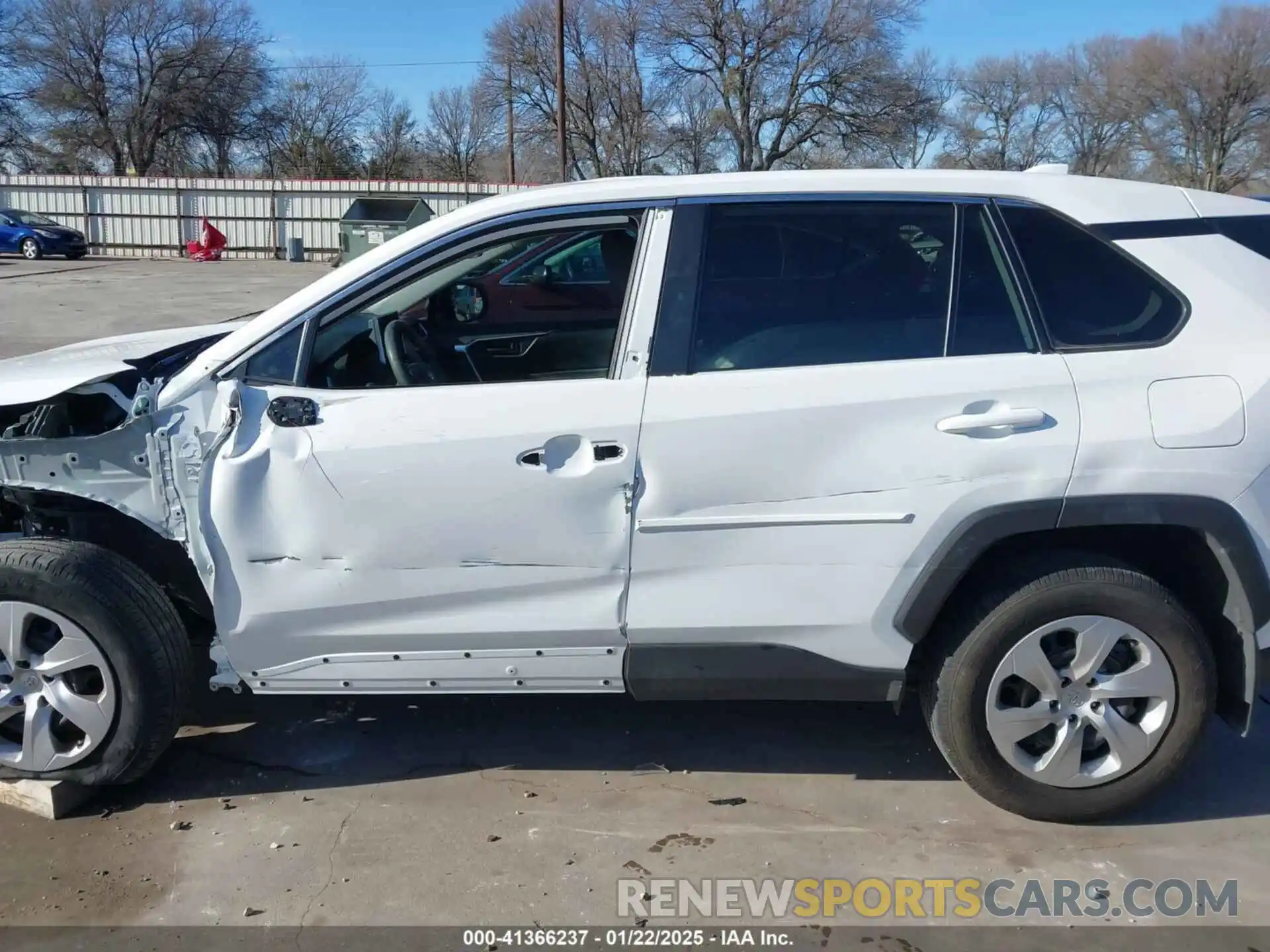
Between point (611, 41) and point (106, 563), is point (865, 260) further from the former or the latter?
point (611, 41)

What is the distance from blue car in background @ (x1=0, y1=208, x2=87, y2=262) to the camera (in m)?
31.0

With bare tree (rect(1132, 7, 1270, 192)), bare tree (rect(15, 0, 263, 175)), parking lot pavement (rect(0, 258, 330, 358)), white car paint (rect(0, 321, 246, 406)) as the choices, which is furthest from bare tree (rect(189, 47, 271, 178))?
white car paint (rect(0, 321, 246, 406))

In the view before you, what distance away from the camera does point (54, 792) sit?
10.8 feet

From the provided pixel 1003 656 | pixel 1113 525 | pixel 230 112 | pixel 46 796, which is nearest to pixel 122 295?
pixel 46 796

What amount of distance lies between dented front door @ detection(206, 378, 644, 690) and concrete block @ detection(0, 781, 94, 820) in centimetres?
71

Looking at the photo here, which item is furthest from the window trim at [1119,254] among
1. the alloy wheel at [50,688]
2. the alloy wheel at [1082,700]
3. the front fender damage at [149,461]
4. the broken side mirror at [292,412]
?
the alloy wheel at [50,688]

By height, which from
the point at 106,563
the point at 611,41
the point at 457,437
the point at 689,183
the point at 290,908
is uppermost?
the point at 611,41

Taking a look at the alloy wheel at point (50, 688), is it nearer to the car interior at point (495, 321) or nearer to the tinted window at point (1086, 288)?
the car interior at point (495, 321)

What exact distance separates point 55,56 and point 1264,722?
56.9 m

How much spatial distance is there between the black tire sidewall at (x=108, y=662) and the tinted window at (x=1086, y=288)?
2850 mm

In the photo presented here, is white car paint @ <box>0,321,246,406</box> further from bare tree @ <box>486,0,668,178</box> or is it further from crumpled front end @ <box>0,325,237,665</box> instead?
bare tree @ <box>486,0,668,178</box>

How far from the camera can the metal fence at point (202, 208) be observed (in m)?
33.8

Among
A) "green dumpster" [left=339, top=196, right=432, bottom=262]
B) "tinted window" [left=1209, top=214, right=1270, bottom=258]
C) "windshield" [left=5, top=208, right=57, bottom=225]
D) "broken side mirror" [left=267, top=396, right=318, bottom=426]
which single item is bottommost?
"broken side mirror" [left=267, top=396, right=318, bottom=426]

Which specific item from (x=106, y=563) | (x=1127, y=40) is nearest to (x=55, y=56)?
(x=1127, y=40)
